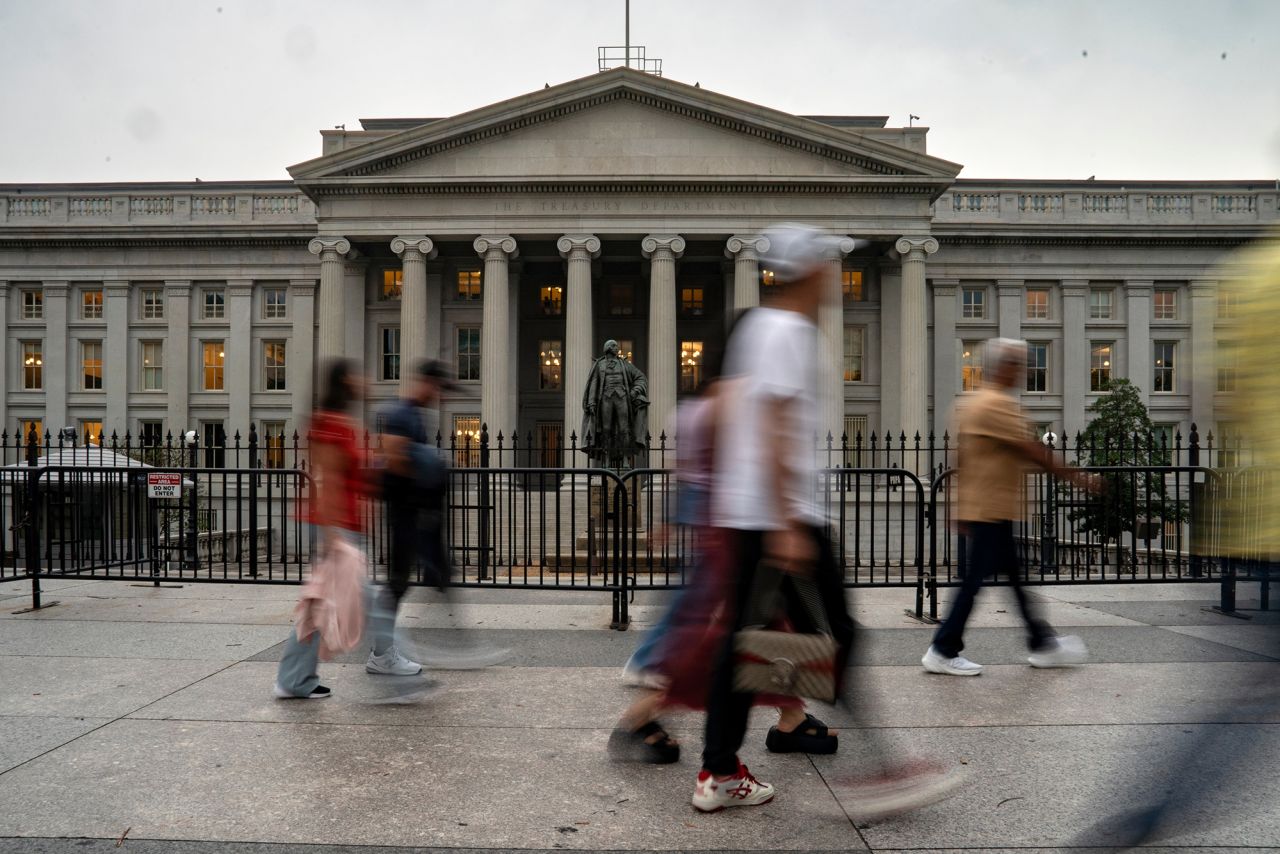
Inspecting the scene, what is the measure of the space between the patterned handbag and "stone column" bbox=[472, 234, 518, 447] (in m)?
33.2

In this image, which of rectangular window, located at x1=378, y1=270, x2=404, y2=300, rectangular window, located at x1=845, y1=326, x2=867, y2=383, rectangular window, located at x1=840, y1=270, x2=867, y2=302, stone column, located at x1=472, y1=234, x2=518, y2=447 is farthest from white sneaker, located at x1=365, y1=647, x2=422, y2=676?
rectangular window, located at x1=378, y1=270, x2=404, y2=300

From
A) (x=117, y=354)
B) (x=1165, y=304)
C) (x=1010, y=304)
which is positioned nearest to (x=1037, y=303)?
(x=1010, y=304)

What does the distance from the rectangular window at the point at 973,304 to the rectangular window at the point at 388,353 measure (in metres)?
29.5

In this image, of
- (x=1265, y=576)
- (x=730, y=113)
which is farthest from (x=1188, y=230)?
(x=1265, y=576)

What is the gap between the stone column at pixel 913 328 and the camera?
36.3 meters

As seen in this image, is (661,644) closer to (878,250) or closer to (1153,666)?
(1153,666)

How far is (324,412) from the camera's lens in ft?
16.8

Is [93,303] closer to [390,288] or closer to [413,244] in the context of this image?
[390,288]

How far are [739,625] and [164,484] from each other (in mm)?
8506

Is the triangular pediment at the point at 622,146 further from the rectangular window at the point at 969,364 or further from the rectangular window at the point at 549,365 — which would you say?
the rectangular window at the point at 969,364

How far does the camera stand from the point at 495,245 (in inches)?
1431

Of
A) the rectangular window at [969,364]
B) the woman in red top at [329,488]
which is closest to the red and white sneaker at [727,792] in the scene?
the woman in red top at [329,488]

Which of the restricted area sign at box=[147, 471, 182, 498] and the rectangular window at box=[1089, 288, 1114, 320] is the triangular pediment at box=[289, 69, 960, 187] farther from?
the restricted area sign at box=[147, 471, 182, 498]

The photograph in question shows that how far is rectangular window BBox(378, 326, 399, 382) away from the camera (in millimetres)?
42219
